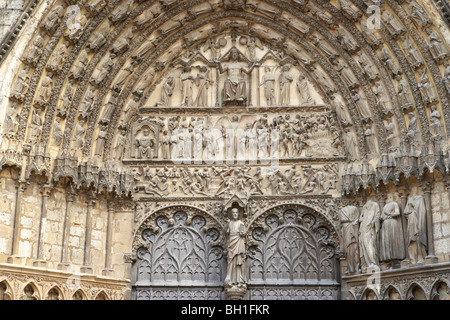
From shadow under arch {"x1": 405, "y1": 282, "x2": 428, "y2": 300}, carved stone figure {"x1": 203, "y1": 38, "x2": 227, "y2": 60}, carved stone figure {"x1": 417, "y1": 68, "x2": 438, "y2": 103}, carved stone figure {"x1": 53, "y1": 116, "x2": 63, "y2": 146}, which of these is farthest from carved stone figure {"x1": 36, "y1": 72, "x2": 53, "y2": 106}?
shadow under arch {"x1": 405, "y1": 282, "x2": 428, "y2": 300}

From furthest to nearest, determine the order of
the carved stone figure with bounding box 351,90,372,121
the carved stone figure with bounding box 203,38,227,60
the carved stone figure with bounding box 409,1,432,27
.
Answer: the carved stone figure with bounding box 203,38,227,60
the carved stone figure with bounding box 351,90,372,121
the carved stone figure with bounding box 409,1,432,27

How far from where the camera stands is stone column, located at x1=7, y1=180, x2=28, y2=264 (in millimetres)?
11234

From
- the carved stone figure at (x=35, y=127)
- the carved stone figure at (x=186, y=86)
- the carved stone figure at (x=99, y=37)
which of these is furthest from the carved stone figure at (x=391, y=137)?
the carved stone figure at (x=35, y=127)

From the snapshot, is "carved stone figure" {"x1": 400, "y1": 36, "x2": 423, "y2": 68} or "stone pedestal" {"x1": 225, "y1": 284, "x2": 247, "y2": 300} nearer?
"carved stone figure" {"x1": 400, "y1": 36, "x2": 423, "y2": 68}

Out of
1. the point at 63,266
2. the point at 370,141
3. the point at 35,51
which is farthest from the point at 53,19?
the point at 370,141

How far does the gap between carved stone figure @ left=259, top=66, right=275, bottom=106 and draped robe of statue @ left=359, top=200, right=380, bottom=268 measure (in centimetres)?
283

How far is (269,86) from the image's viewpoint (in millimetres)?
13516

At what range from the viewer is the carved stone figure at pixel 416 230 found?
11336 millimetres

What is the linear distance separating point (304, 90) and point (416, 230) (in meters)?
3.62

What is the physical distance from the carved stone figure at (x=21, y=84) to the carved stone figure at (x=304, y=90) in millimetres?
5087

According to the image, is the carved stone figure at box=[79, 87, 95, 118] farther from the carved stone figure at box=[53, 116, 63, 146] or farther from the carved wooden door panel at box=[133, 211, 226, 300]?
the carved wooden door panel at box=[133, 211, 226, 300]

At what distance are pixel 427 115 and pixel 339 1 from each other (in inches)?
107

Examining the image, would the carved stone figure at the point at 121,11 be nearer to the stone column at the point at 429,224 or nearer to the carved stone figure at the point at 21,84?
the carved stone figure at the point at 21,84
